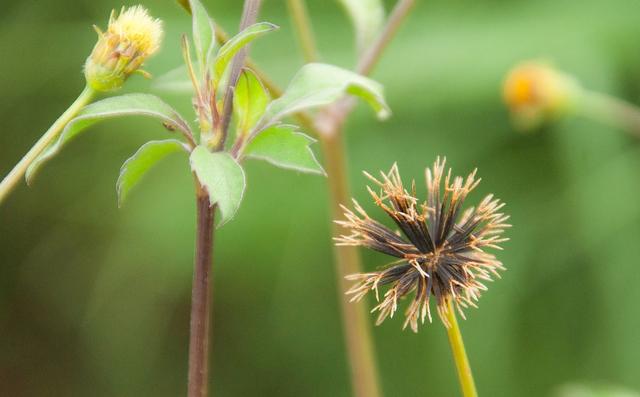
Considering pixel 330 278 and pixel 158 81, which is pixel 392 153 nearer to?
pixel 330 278

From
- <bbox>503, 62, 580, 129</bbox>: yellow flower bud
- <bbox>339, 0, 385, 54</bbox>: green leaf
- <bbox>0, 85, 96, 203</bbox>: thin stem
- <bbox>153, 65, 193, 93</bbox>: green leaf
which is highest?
<bbox>339, 0, 385, 54</bbox>: green leaf

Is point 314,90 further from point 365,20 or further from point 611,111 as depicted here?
point 611,111

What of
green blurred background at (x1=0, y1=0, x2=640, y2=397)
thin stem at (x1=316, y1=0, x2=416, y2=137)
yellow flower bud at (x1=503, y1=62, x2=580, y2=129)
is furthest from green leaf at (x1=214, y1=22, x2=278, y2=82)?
green blurred background at (x1=0, y1=0, x2=640, y2=397)

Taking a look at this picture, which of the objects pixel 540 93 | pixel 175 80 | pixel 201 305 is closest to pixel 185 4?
pixel 175 80

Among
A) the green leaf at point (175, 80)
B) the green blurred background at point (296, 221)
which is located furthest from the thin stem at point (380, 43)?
the green blurred background at point (296, 221)

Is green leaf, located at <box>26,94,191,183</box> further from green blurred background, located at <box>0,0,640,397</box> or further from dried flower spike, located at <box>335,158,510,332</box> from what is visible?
green blurred background, located at <box>0,0,640,397</box>

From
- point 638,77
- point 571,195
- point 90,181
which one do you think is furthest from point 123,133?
point 638,77

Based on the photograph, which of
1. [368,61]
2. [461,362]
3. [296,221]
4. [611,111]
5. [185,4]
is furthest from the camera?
[296,221]
